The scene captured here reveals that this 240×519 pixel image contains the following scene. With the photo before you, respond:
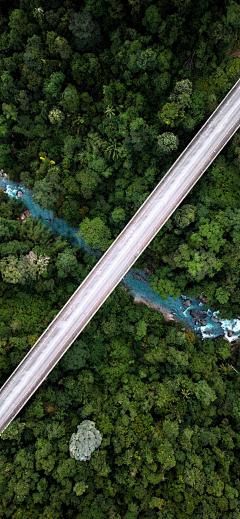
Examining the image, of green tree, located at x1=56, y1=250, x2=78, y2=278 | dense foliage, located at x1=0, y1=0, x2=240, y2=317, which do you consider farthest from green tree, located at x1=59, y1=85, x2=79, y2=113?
green tree, located at x1=56, y1=250, x2=78, y2=278

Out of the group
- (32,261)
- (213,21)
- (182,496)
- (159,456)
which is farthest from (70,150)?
(182,496)

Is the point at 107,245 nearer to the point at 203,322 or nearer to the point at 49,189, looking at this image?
the point at 49,189

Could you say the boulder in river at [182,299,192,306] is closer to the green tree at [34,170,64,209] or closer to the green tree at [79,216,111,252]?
the green tree at [79,216,111,252]

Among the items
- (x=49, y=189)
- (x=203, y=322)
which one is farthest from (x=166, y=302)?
(x=49, y=189)

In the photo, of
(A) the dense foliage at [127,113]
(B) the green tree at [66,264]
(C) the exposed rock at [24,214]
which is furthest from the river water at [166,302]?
(B) the green tree at [66,264]

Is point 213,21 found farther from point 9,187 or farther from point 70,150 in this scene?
point 9,187

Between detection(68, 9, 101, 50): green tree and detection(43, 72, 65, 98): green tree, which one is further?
detection(43, 72, 65, 98): green tree

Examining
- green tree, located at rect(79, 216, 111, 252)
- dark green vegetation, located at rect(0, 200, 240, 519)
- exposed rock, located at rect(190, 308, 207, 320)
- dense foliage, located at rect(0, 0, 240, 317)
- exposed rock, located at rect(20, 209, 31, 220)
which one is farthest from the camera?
exposed rock, located at rect(190, 308, 207, 320)

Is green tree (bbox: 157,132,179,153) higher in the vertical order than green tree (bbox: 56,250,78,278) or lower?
higher
